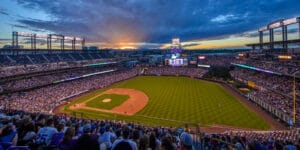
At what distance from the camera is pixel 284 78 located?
108ft

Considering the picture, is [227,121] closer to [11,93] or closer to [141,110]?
[141,110]

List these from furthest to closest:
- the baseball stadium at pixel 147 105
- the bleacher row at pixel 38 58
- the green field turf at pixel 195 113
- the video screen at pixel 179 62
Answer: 1. the video screen at pixel 179 62
2. the bleacher row at pixel 38 58
3. the green field turf at pixel 195 113
4. the baseball stadium at pixel 147 105

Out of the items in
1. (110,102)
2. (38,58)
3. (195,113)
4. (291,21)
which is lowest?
(195,113)

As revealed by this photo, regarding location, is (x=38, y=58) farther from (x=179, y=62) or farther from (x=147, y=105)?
(x=179, y=62)

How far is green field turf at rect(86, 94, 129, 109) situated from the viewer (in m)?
30.9

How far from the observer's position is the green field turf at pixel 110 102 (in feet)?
101

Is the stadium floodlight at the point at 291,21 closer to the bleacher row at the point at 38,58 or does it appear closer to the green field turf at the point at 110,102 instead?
the green field turf at the point at 110,102

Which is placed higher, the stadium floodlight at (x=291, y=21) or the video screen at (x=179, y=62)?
the stadium floodlight at (x=291, y=21)

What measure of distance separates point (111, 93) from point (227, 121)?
26.4m

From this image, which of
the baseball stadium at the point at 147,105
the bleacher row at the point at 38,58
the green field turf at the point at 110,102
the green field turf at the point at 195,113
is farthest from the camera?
the bleacher row at the point at 38,58

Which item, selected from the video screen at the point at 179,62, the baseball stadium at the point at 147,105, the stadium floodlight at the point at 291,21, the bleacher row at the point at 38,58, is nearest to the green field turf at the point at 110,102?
the baseball stadium at the point at 147,105

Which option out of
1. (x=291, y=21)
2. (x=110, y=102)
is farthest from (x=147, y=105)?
(x=291, y=21)

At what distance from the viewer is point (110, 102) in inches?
1302

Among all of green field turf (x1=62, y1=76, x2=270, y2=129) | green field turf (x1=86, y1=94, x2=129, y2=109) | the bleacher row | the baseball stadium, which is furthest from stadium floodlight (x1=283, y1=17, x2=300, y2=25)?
the bleacher row
